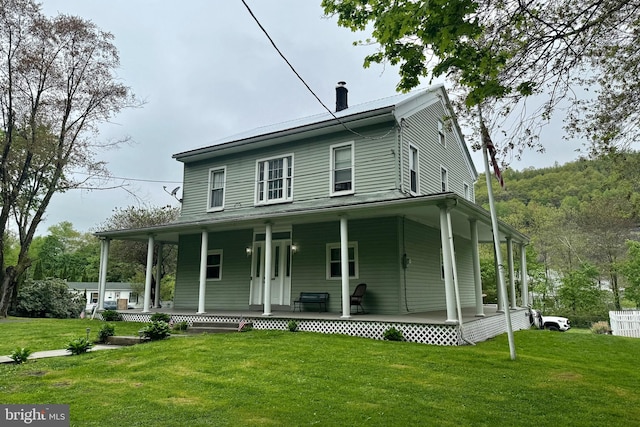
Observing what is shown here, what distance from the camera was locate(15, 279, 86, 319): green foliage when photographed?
58.4 ft

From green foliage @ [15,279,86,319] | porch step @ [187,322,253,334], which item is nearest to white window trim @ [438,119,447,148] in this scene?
porch step @ [187,322,253,334]

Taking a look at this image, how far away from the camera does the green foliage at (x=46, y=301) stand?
1781 centimetres

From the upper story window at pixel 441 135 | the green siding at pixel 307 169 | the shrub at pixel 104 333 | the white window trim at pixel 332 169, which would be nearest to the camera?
the shrub at pixel 104 333

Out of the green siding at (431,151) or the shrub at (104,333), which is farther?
the green siding at (431,151)

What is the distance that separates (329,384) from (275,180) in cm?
896

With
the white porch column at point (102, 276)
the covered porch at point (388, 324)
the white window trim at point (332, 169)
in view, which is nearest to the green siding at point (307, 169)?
the white window trim at point (332, 169)

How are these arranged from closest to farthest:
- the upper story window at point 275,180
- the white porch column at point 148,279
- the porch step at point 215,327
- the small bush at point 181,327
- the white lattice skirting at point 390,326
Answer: the white lattice skirting at point 390,326
the porch step at point 215,327
the small bush at point 181,327
the white porch column at point 148,279
the upper story window at point 275,180

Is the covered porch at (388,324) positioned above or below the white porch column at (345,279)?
below

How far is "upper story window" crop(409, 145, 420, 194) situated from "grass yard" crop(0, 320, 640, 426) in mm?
5136

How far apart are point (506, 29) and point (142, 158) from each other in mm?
30711

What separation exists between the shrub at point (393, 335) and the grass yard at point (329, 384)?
16.5 inches

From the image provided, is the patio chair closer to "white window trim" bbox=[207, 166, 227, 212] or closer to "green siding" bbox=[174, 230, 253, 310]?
"green siding" bbox=[174, 230, 253, 310]

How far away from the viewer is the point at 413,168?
41.2 ft

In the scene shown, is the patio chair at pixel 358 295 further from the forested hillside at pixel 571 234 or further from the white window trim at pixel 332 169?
the forested hillside at pixel 571 234
